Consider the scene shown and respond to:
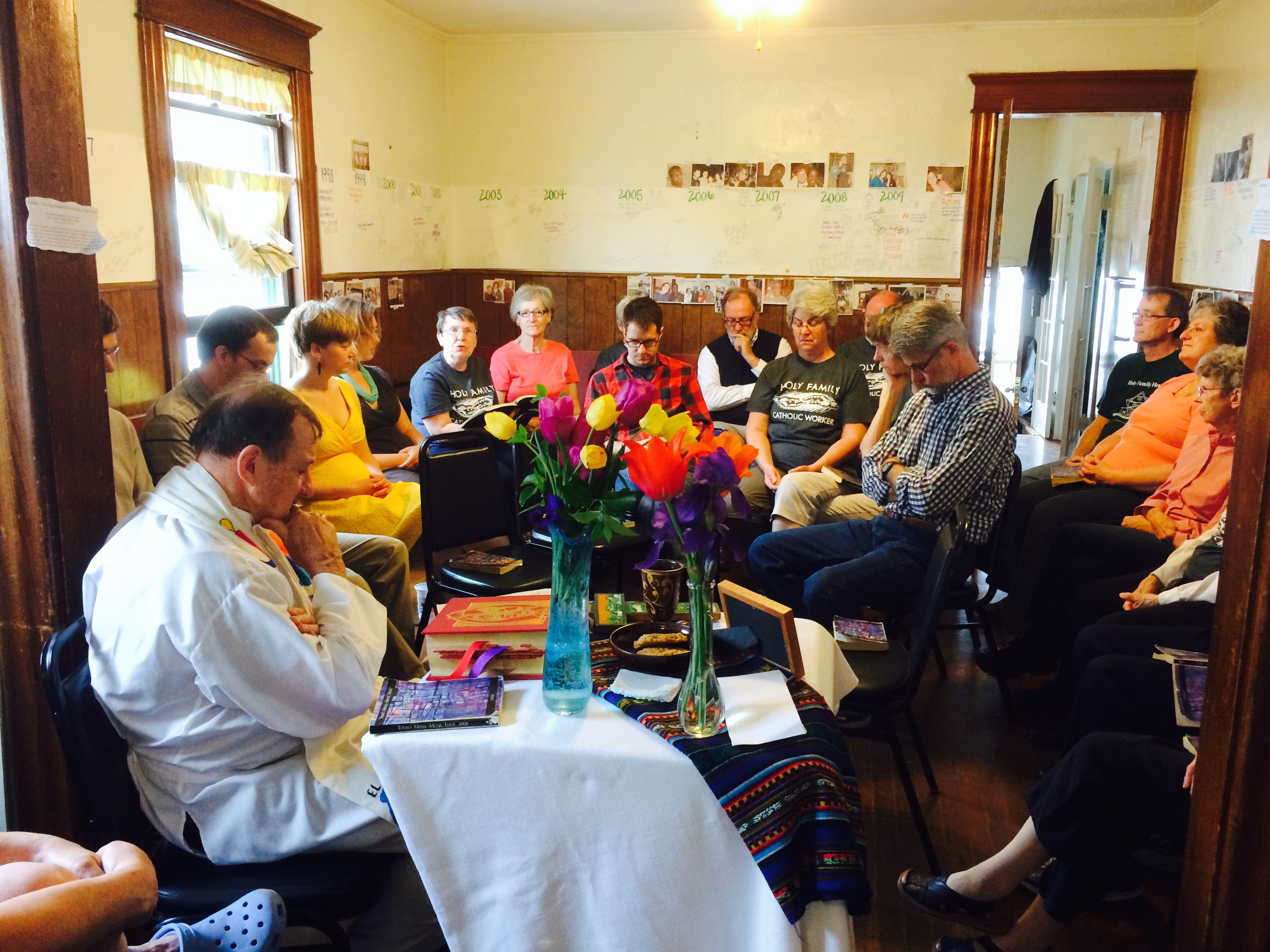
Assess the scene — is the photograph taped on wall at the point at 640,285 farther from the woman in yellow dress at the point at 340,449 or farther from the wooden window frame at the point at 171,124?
the woman in yellow dress at the point at 340,449

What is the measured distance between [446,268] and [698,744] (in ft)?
18.0

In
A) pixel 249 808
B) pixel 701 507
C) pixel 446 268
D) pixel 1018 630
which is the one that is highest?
pixel 446 268

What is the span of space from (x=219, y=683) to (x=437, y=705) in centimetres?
34

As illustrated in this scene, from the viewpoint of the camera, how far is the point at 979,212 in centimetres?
595

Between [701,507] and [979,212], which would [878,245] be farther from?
[701,507]

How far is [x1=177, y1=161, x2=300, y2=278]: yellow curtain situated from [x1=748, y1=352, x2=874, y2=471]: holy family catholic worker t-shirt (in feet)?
7.51

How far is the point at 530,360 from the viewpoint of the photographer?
505 centimetres

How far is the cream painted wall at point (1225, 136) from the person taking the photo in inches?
184

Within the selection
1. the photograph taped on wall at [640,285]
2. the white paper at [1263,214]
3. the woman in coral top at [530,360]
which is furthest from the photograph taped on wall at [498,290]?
the white paper at [1263,214]

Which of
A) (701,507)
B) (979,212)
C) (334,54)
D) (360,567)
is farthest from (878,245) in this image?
(701,507)

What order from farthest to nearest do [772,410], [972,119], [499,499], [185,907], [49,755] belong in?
[972,119], [772,410], [499,499], [49,755], [185,907]

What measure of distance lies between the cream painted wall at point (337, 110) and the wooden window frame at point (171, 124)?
5 cm

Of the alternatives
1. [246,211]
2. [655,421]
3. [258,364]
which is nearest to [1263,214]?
[655,421]

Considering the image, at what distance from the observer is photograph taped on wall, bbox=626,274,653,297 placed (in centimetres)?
635
